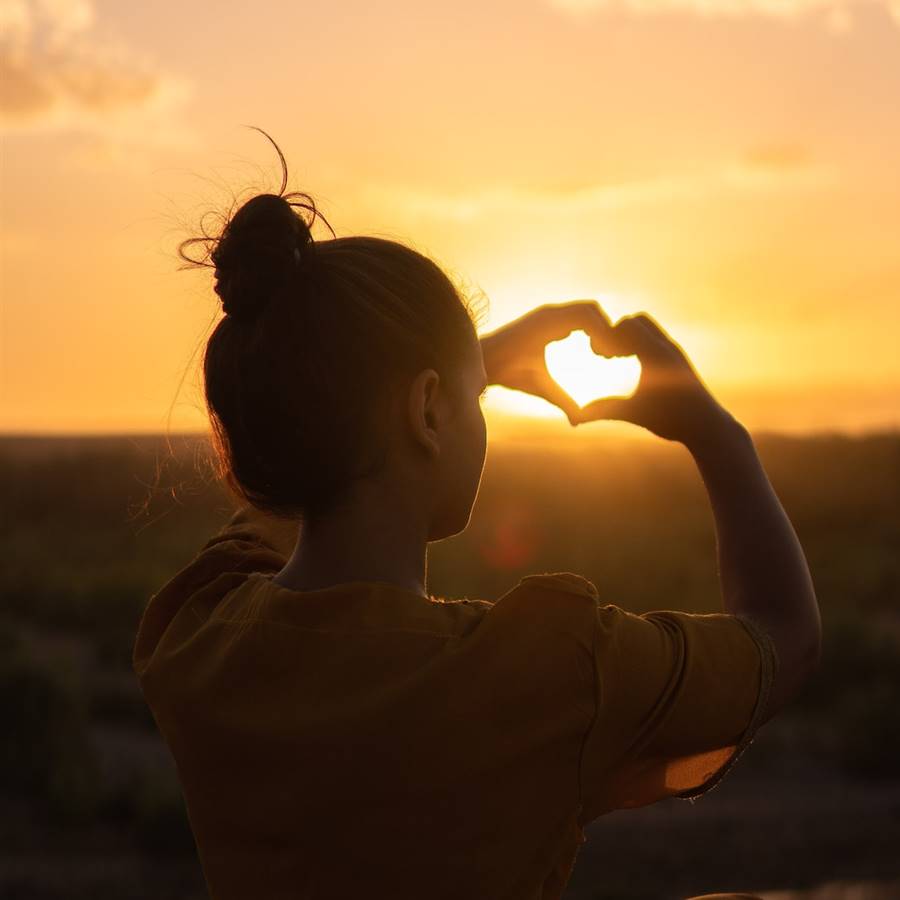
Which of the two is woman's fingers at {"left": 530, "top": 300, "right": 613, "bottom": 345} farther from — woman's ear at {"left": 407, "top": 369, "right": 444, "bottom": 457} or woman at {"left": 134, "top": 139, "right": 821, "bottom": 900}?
woman's ear at {"left": 407, "top": 369, "right": 444, "bottom": 457}

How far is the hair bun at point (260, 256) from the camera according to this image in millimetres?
1574

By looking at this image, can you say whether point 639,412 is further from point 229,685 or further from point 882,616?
point 882,616

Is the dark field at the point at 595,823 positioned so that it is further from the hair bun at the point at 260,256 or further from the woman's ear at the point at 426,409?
the woman's ear at the point at 426,409

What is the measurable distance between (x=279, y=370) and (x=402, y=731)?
404 millimetres

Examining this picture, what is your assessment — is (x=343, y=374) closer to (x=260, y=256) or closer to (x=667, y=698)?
(x=260, y=256)

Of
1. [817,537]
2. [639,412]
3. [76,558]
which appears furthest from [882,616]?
[639,412]

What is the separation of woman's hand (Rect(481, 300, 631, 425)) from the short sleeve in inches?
15.9

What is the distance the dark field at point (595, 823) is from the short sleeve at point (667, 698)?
24.8 inches

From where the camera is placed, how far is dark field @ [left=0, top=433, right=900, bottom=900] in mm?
8312

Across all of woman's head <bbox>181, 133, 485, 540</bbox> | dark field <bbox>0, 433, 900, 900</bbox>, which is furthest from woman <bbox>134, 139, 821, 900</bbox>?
dark field <bbox>0, 433, 900, 900</bbox>

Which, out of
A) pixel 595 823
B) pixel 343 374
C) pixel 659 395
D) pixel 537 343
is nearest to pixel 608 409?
pixel 659 395

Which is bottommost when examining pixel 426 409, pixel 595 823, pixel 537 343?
pixel 595 823

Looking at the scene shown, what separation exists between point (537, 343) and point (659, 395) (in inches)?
8.7

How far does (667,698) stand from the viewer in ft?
4.63
